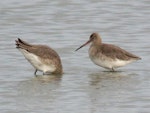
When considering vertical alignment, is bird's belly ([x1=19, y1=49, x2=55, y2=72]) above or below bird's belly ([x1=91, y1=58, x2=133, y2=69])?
above

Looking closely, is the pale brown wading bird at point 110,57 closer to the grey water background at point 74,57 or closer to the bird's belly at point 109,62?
the bird's belly at point 109,62

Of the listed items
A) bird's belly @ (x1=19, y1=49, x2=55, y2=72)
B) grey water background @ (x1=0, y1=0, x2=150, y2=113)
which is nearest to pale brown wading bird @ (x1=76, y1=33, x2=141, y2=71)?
grey water background @ (x1=0, y1=0, x2=150, y2=113)

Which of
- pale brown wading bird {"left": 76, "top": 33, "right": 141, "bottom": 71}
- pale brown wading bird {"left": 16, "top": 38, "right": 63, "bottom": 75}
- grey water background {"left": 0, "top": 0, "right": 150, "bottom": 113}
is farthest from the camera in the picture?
pale brown wading bird {"left": 76, "top": 33, "right": 141, "bottom": 71}

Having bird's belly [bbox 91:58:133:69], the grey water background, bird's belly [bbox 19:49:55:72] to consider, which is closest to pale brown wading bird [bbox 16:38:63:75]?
bird's belly [bbox 19:49:55:72]

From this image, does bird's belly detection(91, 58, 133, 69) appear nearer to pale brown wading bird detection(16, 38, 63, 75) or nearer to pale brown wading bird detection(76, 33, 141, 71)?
pale brown wading bird detection(76, 33, 141, 71)

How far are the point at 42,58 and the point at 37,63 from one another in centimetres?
20

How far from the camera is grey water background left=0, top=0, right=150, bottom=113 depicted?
12.3m

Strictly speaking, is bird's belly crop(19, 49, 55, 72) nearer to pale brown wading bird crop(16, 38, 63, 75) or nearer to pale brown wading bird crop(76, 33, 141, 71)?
pale brown wading bird crop(16, 38, 63, 75)

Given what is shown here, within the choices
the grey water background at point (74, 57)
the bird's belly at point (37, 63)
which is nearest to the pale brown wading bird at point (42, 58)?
the bird's belly at point (37, 63)

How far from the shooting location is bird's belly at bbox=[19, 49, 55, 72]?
14500 millimetres

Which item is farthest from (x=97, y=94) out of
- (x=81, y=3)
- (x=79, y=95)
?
(x=81, y=3)

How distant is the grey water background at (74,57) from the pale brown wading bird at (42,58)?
22 cm

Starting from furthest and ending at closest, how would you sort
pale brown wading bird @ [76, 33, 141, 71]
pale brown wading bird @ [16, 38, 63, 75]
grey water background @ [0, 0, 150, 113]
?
pale brown wading bird @ [76, 33, 141, 71] < pale brown wading bird @ [16, 38, 63, 75] < grey water background @ [0, 0, 150, 113]

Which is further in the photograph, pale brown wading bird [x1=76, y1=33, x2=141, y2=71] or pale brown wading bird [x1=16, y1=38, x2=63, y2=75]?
pale brown wading bird [x1=76, y1=33, x2=141, y2=71]
